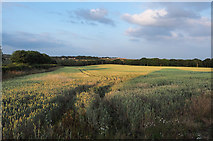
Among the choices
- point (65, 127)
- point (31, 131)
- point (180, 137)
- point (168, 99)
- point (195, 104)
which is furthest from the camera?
point (168, 99)

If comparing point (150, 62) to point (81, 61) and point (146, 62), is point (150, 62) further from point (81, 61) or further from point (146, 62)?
point (81, 61)

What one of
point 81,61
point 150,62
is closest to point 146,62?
point 150,62

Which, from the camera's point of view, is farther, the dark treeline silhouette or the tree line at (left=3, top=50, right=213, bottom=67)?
the dark treeline silhouette

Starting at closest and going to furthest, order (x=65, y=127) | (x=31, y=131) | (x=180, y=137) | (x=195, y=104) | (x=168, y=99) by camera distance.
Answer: (x=180, y=137) → (x=31, y=131) → (x=65, y=127) → (x=195, y=104) → (x=168, y=99)

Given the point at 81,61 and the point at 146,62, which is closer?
the point at 81,61

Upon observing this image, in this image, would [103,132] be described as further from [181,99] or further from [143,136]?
[181,99]

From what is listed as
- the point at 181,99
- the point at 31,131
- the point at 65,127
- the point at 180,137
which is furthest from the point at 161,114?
the point at 31,131

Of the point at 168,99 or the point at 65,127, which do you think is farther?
the point at 168,99

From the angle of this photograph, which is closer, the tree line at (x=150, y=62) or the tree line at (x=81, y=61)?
the tree line at (x=81, y=61)

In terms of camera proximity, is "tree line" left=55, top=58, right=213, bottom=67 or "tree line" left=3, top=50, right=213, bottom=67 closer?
"tree line" left=3, top=50, right=213, bottom=67

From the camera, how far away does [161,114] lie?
4.67 metres

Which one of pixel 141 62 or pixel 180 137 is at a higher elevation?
pixel 141 62

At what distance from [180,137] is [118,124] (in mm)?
1808

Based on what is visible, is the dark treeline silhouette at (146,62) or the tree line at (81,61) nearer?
the tree line at (81,61)
